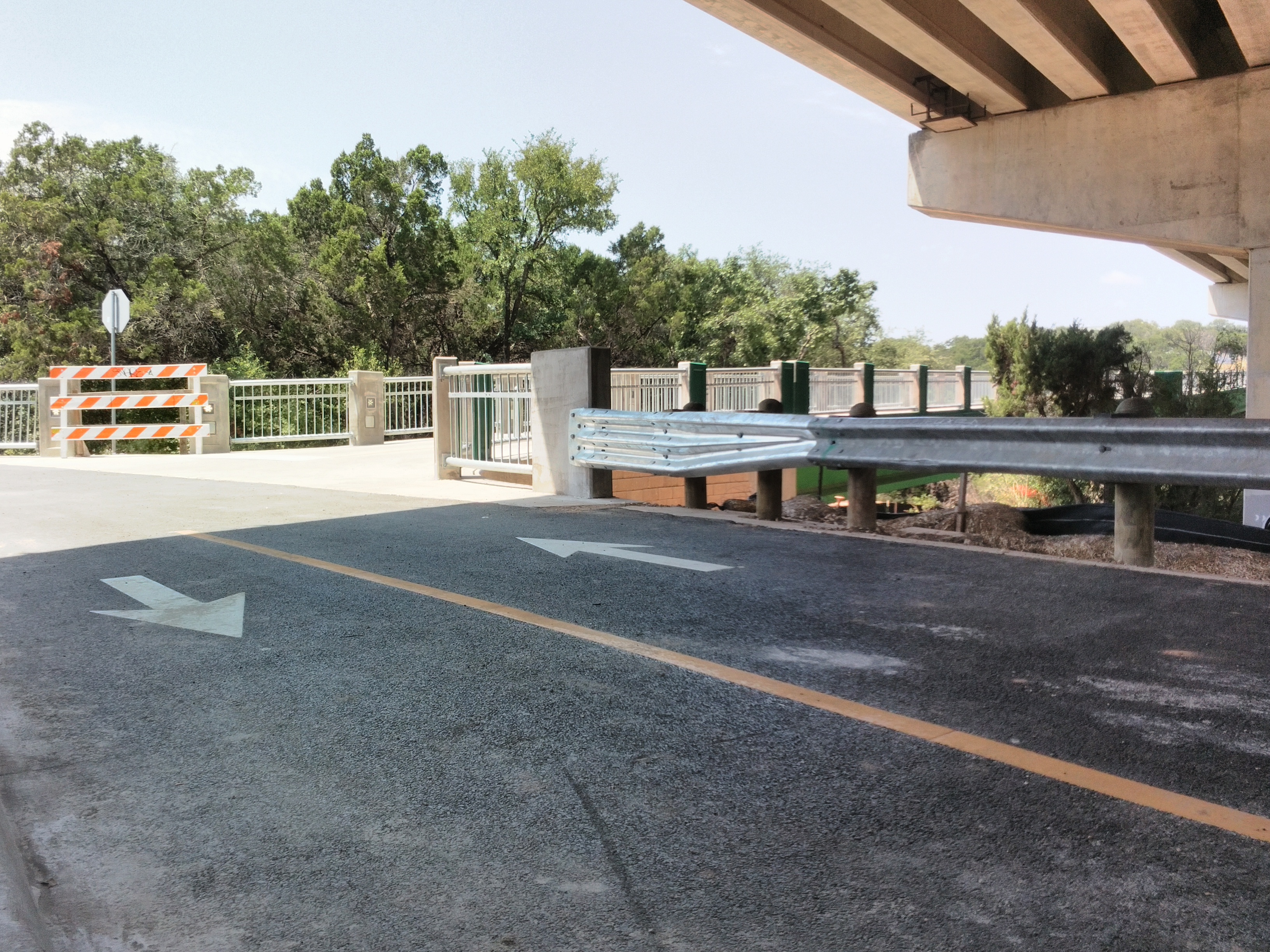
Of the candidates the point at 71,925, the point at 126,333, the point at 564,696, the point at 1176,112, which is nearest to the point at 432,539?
the point at 564,696

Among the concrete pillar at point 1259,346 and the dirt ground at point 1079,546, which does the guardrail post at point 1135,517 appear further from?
the concrete pillar at point 1259,346

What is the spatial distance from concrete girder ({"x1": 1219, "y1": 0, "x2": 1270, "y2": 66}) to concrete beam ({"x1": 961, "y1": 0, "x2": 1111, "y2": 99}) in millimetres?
1569

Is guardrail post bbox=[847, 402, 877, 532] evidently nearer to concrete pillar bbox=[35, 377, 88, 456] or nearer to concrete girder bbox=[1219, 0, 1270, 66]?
concrete girder bbox=[1219, 0, 1270, 66]

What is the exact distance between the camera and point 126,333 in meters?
36.7

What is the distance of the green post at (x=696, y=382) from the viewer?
2120cm

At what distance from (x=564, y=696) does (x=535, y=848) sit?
1.27m

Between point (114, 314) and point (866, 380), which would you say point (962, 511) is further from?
point (866, 380)

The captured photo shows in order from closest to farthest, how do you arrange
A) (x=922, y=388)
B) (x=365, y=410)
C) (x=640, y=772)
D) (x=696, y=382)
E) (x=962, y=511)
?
(x=640, y=772)
(x=962, y=511)
(x=696, y=382)
(x=365, y=410)
(x=922, y=388)

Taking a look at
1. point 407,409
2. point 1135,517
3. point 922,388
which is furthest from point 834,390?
point 1135,517

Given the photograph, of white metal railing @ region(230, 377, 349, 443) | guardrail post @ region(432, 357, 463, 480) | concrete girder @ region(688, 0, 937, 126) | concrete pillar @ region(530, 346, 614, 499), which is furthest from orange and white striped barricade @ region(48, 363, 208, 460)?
concrete girder @ region(688, 0, 937, 126)

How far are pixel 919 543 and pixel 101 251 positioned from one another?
1520 inches

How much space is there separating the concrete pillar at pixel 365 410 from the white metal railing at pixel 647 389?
583cm

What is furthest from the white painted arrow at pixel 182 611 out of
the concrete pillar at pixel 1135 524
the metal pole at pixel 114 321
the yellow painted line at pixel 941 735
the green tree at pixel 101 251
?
the green tree at pixel 101 251

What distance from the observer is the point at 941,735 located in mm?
3424
